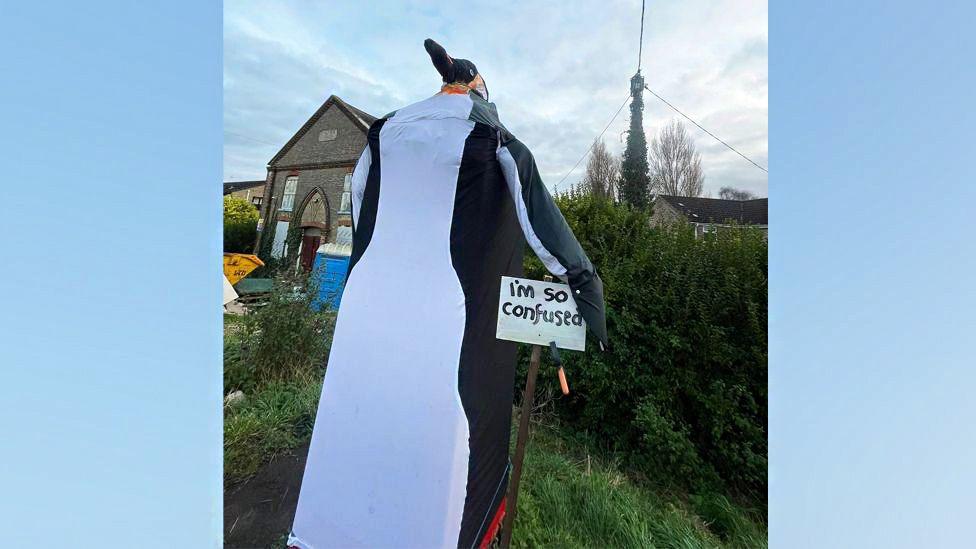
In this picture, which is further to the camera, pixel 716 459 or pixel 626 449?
pixel 626 449

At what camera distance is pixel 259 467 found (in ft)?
5.21


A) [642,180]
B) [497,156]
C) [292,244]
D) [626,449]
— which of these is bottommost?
[626,449]

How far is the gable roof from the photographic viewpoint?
5.34 ft

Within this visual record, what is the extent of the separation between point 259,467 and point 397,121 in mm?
1413

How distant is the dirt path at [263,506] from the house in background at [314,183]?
97 centimetres

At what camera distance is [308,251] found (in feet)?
7.40

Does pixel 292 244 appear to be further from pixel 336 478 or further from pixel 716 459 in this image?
pixel 716 459

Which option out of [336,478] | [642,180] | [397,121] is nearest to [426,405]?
[336,478]

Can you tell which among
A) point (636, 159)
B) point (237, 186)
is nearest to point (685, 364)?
point (237, 186)

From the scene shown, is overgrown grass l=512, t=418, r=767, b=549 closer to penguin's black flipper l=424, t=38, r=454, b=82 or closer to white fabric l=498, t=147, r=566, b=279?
white fabric l=498, t=147, r=566, b=279

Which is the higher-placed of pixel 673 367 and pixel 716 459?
pixel 673 367

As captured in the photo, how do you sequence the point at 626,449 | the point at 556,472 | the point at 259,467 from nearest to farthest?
the point at 259,467 → the point at 556,472 → the point at 626,449

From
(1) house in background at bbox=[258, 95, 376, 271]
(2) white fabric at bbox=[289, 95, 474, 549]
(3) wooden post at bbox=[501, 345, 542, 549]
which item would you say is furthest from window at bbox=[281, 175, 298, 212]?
(3) wooden post at bbox=[501, 345, 542, 549]

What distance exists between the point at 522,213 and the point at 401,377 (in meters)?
0.54
